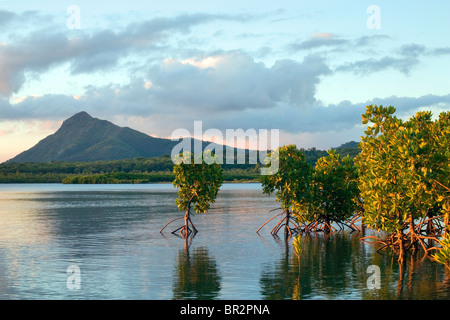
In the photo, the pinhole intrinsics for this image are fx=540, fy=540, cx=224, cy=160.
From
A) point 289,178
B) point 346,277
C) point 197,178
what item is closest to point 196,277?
point 346,277

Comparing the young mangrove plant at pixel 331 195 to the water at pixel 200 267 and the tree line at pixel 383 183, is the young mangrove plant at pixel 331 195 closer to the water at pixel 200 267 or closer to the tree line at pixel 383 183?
the tree line at pixel 383 183

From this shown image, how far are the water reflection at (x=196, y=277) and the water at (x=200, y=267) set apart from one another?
56mm

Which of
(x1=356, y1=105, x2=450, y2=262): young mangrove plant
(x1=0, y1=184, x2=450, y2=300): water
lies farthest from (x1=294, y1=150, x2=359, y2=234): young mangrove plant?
(x1=356, y1=105, x2=450, y2=262): young mangrove plant

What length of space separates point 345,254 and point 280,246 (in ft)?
21.7

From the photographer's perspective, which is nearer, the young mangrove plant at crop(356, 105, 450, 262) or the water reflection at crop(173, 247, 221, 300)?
the water reflection at crop(173, 247, 221, 300)

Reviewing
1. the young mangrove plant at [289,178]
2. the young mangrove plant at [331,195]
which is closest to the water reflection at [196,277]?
the young mangrove plant at [289,178]

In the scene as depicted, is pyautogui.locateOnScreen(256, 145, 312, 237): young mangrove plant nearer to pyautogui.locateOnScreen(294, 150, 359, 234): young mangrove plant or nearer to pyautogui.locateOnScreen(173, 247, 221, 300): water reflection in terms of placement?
pyautogui.locateOnScreen(294, 150, 359, 234): young mangrove plant

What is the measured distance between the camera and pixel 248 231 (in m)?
60.2

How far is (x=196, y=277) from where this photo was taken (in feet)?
113

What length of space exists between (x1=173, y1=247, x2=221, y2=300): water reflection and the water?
0.18 feet

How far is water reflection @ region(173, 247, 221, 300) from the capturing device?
2952cm

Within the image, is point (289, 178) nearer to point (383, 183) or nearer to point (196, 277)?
point (383, 183)

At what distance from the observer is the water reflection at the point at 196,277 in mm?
29519
